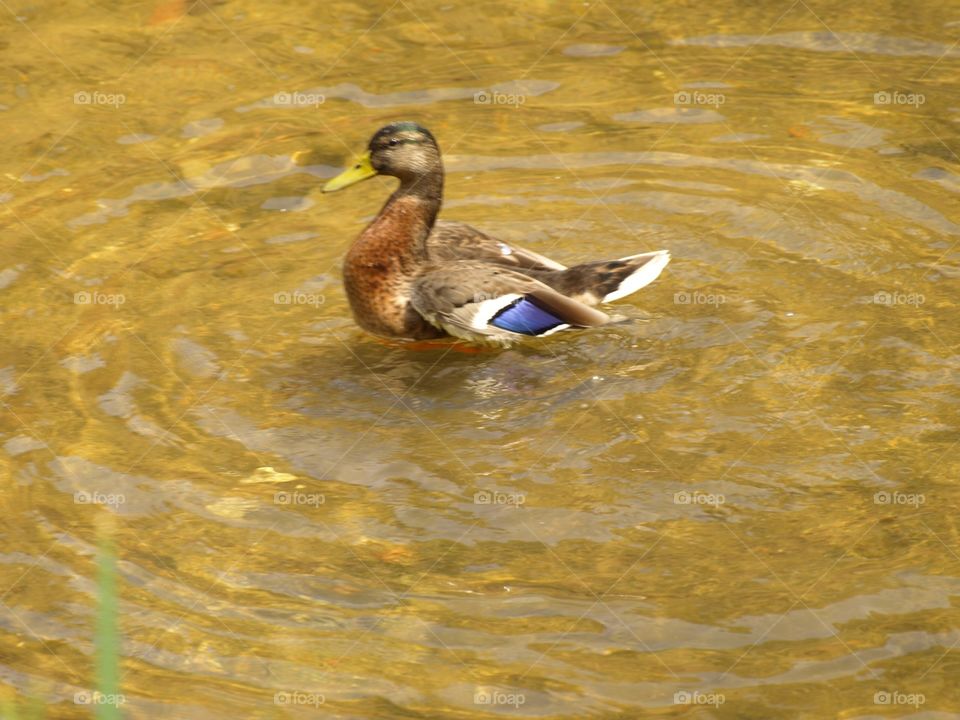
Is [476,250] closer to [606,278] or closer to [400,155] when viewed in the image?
[400,155]

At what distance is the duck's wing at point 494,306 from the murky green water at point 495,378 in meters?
0.22

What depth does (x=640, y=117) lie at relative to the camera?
9477 mm

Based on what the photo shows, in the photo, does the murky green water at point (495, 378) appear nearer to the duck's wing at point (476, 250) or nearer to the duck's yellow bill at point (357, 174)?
the duck's wing at point (476, 250)

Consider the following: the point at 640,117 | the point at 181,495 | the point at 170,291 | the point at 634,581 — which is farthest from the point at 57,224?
the point at 634,581

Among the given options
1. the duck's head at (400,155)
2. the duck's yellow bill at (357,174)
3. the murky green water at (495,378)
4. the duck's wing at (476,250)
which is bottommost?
the murky green water at (495,378)

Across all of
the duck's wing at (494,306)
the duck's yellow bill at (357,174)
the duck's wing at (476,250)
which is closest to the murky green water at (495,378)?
the duck's wing at (494,306)

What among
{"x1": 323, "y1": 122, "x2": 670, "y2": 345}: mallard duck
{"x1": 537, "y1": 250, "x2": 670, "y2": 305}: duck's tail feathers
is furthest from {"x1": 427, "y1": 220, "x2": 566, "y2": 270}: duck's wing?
{"x1": 537, "y1": 250, "x2": 670, "y2": 305}: duck's tail feathers

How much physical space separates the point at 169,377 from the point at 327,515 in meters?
1.45

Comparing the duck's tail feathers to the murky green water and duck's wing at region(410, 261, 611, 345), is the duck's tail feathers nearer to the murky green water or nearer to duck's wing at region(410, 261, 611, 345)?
duck's wing at region(410, 261, 611, 345)

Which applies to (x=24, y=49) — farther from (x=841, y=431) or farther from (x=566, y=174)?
(x=841, y=431)

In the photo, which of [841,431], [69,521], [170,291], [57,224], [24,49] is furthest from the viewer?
[24,49]

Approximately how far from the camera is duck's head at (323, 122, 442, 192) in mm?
7430

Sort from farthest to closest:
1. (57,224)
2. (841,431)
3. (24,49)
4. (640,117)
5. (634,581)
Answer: (24,49) < (640,117) < (57,224) < (841,431) < (634,581)

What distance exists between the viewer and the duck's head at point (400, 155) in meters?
7.43
